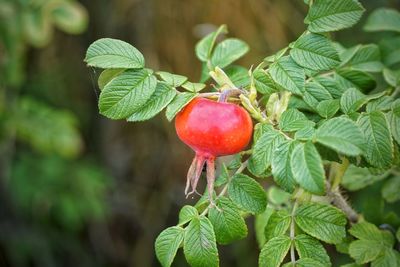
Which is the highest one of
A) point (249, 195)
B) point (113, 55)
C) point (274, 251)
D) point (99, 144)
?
point (113, 55)

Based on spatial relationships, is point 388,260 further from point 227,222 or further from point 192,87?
point 192,87

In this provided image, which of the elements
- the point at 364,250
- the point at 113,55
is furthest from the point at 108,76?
the point at 364,250

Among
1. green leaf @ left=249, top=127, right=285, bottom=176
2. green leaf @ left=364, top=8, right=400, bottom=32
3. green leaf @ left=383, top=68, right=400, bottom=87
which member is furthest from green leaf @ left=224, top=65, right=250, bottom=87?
green leaf @ left=364, top=8, right=400, bottom=32

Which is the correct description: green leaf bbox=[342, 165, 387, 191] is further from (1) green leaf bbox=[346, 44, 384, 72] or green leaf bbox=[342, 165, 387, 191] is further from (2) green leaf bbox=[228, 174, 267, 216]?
(2) green leaf bbox=[228, 174, 267, 216]

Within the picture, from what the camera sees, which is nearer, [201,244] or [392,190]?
[201,244]

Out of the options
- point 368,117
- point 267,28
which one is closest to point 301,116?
point 368,117

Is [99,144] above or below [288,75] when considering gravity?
below
